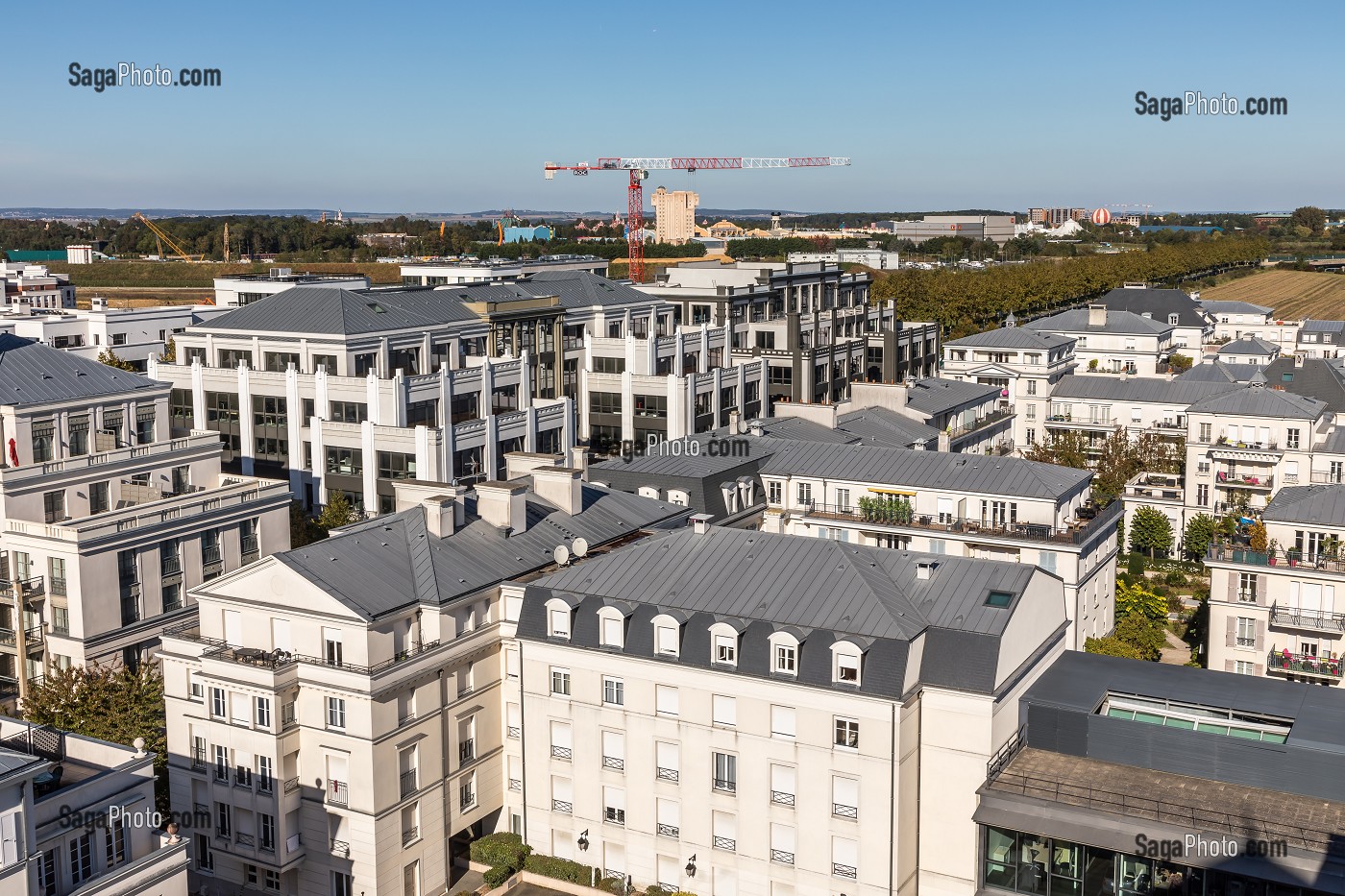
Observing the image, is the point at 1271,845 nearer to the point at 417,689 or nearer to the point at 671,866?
the point at 671,866

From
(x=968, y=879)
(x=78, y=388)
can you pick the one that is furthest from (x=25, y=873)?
(x=78, y=388)

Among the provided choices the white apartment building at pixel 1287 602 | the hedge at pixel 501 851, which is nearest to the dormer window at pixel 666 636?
the hedge at pixel 501 851

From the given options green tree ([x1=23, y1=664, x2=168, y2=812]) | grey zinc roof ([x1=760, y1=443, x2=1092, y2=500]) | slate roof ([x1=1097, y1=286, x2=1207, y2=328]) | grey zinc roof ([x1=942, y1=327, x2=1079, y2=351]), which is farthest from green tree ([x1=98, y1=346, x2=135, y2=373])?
slate roof ([x1=1097, y1=286, x2=1207, y2=328])

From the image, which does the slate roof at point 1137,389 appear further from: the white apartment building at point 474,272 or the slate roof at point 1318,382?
the white apartment building at point 474,272

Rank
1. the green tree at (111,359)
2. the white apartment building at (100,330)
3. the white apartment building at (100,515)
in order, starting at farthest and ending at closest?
1. the white apartment building at (100,330)
2. the green tree at (111,359)
3. the white apartment building at (100,515)

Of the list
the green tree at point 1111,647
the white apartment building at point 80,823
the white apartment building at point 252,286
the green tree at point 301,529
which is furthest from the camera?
the white apartment building at point 252,286

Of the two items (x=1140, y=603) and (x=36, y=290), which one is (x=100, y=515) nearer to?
(x=1140, y=603)

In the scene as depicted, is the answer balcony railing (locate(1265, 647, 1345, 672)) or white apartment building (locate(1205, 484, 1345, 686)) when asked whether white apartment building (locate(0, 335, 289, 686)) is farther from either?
balcony railing (locate(1265, 647, 1345, 672))
